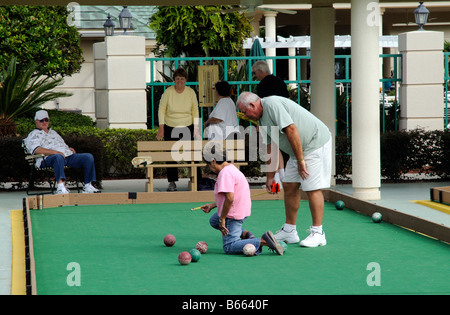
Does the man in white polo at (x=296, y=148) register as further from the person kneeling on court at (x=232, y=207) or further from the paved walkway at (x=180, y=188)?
the paved walkway at (x=180, y=188)

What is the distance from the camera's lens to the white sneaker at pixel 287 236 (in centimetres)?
830

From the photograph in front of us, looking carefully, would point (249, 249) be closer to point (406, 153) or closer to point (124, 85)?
point (406, 153)

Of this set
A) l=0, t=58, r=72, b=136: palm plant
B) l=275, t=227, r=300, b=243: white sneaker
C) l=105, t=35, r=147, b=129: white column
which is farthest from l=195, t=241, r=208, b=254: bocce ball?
l=105, t=35, r=147, b=129: white column

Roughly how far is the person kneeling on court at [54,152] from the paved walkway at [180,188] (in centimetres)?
81

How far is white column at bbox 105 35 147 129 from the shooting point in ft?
51.8

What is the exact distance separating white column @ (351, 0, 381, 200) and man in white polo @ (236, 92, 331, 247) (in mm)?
3504

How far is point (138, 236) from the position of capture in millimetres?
8867

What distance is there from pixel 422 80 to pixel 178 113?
5323mm

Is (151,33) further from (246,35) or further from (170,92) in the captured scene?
(170,92)

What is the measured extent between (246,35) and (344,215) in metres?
10.4

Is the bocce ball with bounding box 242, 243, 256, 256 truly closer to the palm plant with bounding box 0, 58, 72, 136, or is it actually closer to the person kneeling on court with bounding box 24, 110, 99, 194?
the person kneeling on court with bounding box 24, 110, 99, 194

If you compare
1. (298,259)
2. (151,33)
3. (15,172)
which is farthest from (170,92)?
(151,33)

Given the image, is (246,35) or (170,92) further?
(246,35)

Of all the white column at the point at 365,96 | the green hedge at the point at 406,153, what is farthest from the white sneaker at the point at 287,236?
the green hedge at the point at 406,153
